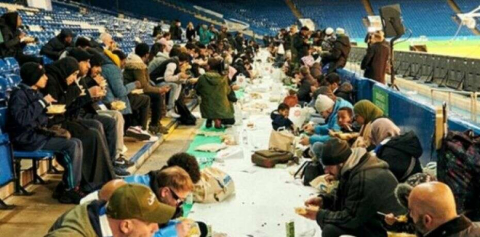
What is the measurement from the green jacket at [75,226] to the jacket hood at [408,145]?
123 inches

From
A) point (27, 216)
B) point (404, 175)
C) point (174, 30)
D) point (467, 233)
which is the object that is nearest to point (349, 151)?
point (404, 175)

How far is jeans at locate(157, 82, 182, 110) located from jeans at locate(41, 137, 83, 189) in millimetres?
5283

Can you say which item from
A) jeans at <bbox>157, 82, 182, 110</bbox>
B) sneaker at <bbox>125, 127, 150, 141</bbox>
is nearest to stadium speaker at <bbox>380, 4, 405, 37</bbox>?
jeans at <bbox>157, 82, 182, 110</bbox>

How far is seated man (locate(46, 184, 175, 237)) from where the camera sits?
2.77 meters

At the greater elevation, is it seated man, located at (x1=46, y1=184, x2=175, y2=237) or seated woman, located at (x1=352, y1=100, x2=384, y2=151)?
seated man, located at (x1=46, y1=184, x2=175, y2=237)

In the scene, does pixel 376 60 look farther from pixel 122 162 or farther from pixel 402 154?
pixel 402 154

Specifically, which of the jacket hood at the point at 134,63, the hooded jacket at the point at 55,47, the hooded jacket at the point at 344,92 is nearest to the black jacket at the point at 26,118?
the hooded jacket at the point at 55,47

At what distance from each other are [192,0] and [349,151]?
4361 centimetres

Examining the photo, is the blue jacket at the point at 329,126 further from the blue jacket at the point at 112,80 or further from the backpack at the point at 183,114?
the backpack at the point at 183,114

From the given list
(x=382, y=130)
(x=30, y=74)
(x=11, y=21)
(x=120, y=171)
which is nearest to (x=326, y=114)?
(x=382, y=130)

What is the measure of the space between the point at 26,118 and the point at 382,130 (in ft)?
10.7

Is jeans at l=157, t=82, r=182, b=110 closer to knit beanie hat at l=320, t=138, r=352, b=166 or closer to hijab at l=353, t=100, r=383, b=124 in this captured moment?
hijab at l=353, t=100, r=383, b=124

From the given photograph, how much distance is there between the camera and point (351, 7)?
Answer: 4778 cm

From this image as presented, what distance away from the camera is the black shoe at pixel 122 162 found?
7816 millimetres
